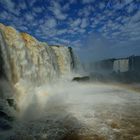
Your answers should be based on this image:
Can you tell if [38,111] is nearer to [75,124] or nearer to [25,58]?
[75,124]

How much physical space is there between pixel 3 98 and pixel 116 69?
38471 millimetres

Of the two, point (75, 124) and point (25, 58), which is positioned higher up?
point (25, 58)

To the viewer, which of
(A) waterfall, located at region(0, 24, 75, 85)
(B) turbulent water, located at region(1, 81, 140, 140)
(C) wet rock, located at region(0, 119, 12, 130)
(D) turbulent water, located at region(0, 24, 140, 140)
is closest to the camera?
(B) turbulent water, located at region(1, 81, 140, 140)

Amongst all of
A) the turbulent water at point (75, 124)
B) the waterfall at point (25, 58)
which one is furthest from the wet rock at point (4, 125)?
the waterfall at point (25, 58)

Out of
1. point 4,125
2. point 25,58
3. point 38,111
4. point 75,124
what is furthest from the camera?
point 25,58

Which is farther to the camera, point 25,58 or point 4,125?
point 25,58

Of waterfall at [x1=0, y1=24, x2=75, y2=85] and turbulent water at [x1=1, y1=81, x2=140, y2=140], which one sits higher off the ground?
waterfall at [x1=0, y1=24, x2=75, y2=85]

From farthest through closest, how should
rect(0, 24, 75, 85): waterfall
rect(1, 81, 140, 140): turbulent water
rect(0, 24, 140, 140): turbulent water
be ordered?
rect(0, 24, 75, 85): waterfall, rect(0, 24, 140, 140): turbulent water, rect(1, 81, 140, 140): turbulent water

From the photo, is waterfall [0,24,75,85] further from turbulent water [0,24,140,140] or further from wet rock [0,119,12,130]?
wet rock [0,119,12,130]

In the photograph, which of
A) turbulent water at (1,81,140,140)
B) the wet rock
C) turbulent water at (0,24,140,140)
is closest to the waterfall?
turbulent water at (0,24,140,140)

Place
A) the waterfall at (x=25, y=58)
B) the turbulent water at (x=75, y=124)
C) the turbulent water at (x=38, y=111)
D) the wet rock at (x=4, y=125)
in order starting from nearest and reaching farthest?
the turbulent water at (x=75, y=124) → the turbulent water at (x=38, y=111) → the wet rock at (x=4, y=125) → the waterfall at (x=25, y=58)

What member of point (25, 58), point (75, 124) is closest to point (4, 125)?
point (75, 124)

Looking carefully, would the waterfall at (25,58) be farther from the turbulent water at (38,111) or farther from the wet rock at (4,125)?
the wet rock at (4,125)

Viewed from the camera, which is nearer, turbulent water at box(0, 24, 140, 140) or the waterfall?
turbulent water at box(0, 24, 140, 140)
